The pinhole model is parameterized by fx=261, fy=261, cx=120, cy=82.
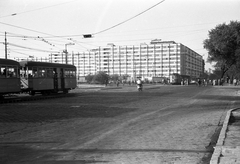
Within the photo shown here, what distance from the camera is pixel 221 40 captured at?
2970cm

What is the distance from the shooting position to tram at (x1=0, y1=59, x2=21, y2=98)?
19172mm

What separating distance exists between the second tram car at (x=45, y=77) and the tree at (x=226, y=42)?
17004 mm

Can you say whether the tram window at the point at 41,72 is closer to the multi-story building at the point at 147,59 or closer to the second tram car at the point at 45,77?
the second tram car at the point at 45,77

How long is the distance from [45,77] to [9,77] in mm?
5058

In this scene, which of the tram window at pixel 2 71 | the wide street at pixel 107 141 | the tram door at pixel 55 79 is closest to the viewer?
the wide street at pixel 107 141

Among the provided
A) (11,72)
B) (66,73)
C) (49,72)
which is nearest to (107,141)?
(11,72)

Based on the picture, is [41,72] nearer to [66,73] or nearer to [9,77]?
[66,73]

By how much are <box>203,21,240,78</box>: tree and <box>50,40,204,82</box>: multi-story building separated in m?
105

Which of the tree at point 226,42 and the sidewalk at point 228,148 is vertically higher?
the tree at point 226,42

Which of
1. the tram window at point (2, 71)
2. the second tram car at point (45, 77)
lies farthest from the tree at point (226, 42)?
the tram window at point (2, 71)

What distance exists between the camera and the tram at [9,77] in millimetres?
19172

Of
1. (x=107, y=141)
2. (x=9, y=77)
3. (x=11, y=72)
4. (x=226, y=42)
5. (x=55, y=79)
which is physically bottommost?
(x=107, y=141)

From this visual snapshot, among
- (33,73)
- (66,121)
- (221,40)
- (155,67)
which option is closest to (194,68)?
(155,67)

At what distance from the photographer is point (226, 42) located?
29172 millimetres
